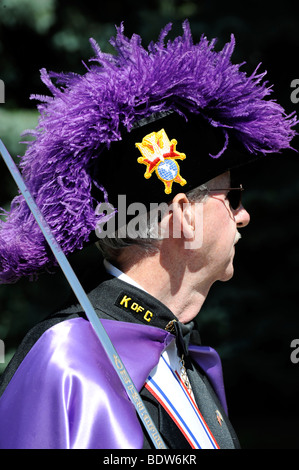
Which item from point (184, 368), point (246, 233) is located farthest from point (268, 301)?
point (184, 368)

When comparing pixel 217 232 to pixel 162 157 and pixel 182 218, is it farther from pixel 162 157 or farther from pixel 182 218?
pixel 162 157

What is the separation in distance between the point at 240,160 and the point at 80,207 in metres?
0.60

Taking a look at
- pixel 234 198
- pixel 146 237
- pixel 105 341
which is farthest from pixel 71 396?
pixel 234 198

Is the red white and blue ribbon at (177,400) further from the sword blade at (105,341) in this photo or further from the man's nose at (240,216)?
the man's nose at (240,216)

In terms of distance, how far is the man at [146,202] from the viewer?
7.16ft

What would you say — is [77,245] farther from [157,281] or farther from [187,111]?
[187,111]

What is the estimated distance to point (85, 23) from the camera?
17.9 feet

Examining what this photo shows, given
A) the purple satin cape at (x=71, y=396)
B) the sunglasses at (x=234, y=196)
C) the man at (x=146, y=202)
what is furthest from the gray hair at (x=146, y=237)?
the purple satin cape at (x=71, y=396)

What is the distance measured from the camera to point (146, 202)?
233 centimetres

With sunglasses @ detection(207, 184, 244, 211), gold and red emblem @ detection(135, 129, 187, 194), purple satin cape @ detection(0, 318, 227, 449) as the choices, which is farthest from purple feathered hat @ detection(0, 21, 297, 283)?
purple satin cape @ detection(0, 318, 227, 449)

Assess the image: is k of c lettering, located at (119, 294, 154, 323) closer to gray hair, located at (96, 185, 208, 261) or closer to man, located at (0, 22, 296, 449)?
man, located at (0, 22, 296, 449)

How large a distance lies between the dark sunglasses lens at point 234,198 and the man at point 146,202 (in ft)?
0.08

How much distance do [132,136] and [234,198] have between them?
19.0 inches

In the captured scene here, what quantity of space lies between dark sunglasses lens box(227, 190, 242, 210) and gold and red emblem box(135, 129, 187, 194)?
25 cm
